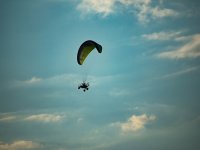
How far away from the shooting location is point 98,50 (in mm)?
58250

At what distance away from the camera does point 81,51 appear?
201ft

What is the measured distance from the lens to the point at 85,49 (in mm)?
61000

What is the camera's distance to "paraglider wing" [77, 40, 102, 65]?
192ft

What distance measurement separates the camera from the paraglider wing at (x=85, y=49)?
2307 inches

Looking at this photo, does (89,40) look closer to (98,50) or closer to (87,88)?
(98,50)

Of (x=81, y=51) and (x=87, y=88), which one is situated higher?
(x=81, y=51)

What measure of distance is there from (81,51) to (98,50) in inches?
151

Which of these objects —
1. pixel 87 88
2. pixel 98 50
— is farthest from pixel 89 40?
pixel 87 88

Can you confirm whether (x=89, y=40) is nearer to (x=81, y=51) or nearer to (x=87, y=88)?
(x=81, y=51)

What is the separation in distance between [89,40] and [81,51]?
8.87 ft

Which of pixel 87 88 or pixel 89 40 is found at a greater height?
pixel 89 40

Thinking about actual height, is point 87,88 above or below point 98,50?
below
